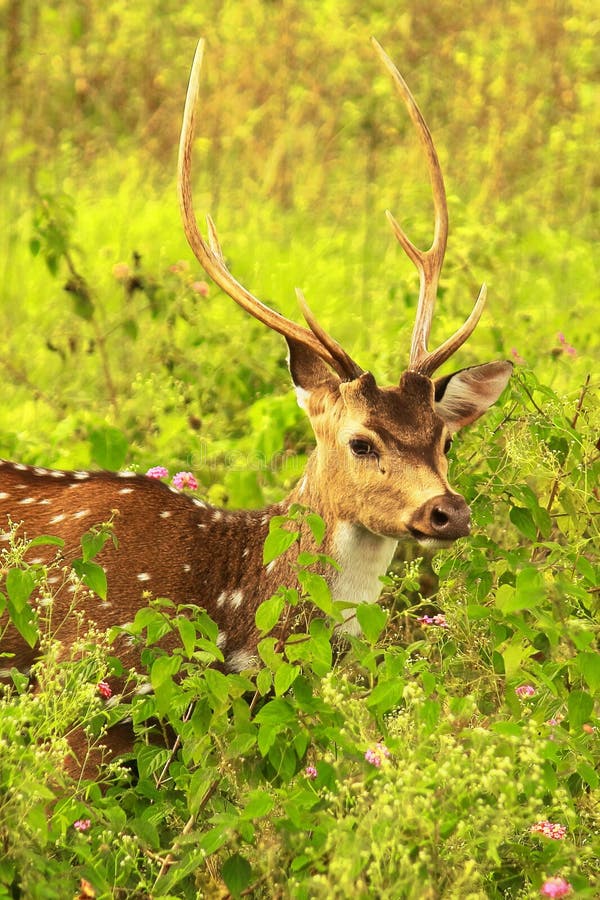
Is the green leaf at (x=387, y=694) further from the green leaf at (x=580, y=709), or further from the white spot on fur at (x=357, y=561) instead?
the white spot on fur at (x=357, y=561)

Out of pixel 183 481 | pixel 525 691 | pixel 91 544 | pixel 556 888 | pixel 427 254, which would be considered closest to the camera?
pixel 556 888

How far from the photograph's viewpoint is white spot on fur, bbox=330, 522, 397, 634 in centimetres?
454

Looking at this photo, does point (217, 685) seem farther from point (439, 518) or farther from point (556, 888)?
point (439, 518)

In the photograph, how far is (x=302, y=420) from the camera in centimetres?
638

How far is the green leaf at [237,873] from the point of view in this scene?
3.46 m

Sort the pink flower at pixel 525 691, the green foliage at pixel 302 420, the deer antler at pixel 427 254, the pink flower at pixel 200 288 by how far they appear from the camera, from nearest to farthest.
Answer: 1. the green foliage at pixel 302 420
2. the pink flower at pixel 525 691
3. the deer antler at pixel 427 254
4. the pink flower at pixel 200 288

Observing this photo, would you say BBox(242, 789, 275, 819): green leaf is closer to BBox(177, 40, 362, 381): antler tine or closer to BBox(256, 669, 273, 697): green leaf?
BBox(256, 669, 273, 697): green leaf

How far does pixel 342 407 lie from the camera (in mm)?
4629

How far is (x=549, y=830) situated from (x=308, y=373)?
5.55 ft

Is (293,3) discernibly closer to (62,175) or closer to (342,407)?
(62,175)

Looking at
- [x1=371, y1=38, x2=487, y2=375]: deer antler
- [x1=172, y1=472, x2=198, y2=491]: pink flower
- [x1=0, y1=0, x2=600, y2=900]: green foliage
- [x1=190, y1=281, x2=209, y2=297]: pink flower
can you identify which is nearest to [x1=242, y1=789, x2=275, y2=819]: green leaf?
[x1=0, y1=0, x2=600, y2=900]: green foliage

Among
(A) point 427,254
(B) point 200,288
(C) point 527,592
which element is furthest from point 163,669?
(B) point 200,288

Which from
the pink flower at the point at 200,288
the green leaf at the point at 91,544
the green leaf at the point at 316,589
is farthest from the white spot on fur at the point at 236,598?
the pink flower at the point at 200,288

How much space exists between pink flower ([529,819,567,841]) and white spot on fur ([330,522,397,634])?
102 cm
